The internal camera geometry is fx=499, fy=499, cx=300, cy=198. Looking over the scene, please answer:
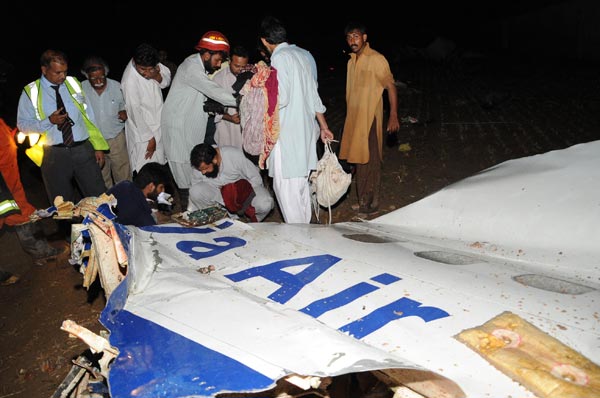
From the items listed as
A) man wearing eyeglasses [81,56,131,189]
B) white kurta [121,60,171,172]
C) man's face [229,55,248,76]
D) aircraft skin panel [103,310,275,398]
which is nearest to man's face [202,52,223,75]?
man's face [229,55,248,76]

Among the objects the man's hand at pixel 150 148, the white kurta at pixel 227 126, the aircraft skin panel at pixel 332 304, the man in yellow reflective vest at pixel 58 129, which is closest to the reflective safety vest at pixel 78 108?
the man in yellow reflective vest at pixel 58 129

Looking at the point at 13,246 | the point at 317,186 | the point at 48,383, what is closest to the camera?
the point at 48,383

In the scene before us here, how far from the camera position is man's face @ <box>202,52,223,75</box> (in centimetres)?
464

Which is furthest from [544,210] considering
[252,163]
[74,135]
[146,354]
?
[74,135]

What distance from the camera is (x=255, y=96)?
4.04 meters

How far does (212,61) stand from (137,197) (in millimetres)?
1622

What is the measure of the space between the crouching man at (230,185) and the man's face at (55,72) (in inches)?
55.1

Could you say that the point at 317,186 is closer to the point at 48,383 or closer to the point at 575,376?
the point at 48,383

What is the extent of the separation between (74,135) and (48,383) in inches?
88.3

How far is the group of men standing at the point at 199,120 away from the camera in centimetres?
409

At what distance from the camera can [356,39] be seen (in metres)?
4.64

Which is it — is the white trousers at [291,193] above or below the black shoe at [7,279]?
above

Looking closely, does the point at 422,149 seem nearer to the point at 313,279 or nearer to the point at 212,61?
the point at 212,61

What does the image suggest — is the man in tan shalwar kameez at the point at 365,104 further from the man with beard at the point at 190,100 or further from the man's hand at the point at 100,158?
the man's hand at the point at 100,158
